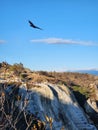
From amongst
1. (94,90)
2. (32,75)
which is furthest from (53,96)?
(94,90)

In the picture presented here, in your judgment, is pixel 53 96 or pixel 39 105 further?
pixel 53 96

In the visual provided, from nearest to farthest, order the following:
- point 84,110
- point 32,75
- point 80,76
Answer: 1. point 84,110
2. point 32,75
3. point 80,76

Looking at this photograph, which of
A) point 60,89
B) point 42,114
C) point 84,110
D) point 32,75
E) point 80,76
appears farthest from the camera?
point 80,76

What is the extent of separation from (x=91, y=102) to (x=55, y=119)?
1107cm

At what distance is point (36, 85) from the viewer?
126 ft

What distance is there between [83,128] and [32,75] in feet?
37.0

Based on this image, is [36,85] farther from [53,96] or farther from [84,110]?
[84,110]

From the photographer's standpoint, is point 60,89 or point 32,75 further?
point 32,75

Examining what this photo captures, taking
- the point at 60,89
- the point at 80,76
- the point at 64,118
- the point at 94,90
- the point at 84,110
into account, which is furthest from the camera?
the point at 80,76

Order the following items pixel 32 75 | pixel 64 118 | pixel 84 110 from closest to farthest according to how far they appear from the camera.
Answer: pixel 64 118
pixel 84 110
pixel 32 75

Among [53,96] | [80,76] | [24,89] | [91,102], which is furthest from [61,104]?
[80,76]

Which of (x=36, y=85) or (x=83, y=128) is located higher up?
(x=36, y=85)

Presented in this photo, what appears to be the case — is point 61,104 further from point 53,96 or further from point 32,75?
point 32,75

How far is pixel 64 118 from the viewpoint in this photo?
1433 inches
